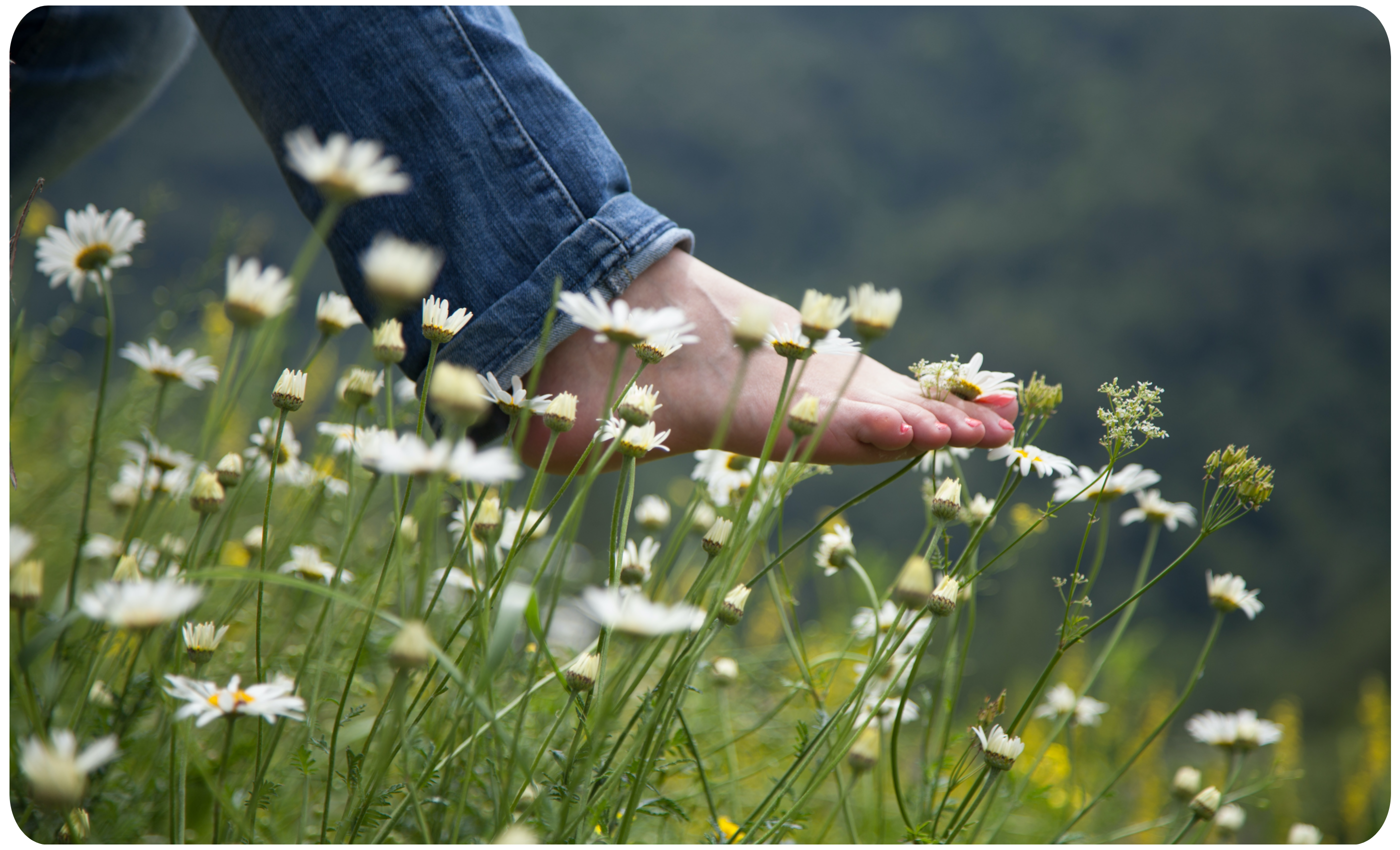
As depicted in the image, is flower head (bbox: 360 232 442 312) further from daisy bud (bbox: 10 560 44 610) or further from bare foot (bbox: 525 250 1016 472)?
bare foot (bbox: 525 250 1016 472)

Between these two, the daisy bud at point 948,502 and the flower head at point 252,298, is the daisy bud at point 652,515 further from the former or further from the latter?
the flower head at point 252,298

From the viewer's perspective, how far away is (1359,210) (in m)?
3.10

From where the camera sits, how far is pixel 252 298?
254mm

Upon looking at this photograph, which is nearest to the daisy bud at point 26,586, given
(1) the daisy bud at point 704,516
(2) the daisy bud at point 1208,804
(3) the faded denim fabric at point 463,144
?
(3) the faded denim fabric at point 463,144

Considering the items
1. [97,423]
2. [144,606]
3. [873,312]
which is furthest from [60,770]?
[873,312]

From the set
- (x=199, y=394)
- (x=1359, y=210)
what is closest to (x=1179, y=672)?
(x=1359, y=210)

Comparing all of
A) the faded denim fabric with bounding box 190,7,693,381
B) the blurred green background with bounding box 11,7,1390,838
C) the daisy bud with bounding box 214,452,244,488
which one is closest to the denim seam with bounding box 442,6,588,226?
the faded denim fabric with bounding box 190,7,693,381

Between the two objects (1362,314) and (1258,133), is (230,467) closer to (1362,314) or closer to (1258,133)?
(1362,314)

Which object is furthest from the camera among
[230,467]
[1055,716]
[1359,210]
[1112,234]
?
[1112,234]

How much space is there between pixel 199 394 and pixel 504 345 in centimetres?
136

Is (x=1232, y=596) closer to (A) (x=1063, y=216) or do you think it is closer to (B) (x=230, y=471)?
(B) (x=230, y=471)

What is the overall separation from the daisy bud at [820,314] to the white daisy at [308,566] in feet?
1.02

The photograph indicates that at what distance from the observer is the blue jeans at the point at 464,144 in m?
0.45

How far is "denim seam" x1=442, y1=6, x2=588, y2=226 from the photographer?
1.48ft
